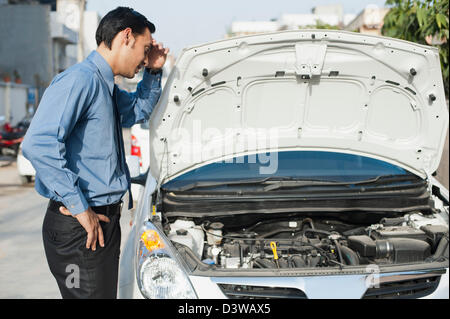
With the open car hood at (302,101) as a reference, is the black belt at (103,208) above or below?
below

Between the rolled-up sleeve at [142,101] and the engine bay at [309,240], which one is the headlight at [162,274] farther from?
the rolled-up sleeve at [142,101]

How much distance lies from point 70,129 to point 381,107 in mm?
2057

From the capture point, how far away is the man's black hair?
99.7 inches

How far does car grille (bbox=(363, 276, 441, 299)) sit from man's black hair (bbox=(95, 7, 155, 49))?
5.78 feet

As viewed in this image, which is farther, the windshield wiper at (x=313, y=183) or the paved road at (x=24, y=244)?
the paved road at (x=24, y=244)

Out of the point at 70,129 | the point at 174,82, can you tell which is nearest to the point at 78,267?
the point at 70,129

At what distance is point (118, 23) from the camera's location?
253cm

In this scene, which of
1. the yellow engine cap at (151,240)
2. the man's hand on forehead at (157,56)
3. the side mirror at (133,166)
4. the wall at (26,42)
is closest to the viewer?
the yellow engine cap at (151,240)

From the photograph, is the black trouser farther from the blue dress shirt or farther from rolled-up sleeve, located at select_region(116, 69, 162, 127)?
rolled-up sleeve, located at select_region(116, 69, 162, 127)

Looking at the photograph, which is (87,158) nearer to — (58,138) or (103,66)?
(58,138)

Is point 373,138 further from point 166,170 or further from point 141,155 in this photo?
point 141,155

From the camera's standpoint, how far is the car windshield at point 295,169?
3.30 m

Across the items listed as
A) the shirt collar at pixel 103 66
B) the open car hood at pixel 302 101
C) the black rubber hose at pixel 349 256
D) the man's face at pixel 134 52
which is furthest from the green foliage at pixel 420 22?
the shirt collar at pixel 103 66

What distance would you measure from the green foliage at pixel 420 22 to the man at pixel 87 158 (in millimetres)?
3611
